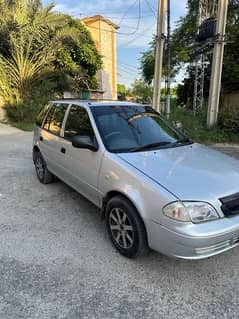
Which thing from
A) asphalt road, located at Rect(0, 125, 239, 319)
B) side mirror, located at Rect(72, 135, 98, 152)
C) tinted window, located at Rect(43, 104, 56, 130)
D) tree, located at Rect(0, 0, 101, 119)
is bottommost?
asphalt road, located at Rect(0, 125, 239, 319)

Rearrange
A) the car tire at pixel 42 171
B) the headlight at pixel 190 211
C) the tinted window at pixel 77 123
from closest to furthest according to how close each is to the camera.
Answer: the headlight at pixel 190 211 < the tinted window at pixel 77 123 < the car tire at pixel 42 171

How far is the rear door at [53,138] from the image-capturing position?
156 inches

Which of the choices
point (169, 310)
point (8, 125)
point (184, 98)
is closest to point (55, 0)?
point (8, 125)

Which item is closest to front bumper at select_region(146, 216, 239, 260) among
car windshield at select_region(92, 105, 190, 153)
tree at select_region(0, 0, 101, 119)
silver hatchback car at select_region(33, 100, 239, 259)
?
silver hatchback car at select_region(33, 100, 239, 259)

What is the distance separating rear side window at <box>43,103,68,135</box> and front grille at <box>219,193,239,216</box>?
2.63m

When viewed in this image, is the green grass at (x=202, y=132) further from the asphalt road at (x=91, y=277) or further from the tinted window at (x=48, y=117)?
the asphalt road at (x=91, y=277)

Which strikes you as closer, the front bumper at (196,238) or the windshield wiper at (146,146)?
the front bumper at (196,238)

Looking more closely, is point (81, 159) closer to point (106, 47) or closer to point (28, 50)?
point (28, 50)

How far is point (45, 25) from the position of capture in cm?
1286

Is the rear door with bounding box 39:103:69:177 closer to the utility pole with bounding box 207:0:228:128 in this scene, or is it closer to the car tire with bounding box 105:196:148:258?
the car tire with bounding box 105:196:148:258

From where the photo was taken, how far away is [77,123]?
3.58 metres

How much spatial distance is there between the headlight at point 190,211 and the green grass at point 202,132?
7194 mm

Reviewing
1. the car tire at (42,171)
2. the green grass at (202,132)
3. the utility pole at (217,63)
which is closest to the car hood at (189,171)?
→ the car tire at (42,171)

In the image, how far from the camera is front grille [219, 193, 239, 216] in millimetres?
2271
